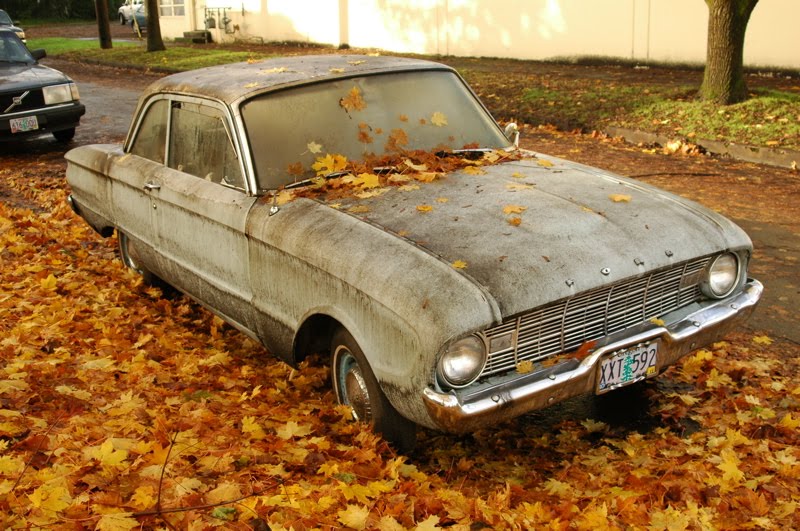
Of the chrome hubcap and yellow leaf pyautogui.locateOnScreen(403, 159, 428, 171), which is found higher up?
yellow leaf pyautogui.locateOnScreen(403, 159, 428, 171)

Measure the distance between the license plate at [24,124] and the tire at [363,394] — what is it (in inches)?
363

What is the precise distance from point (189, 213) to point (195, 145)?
45cm

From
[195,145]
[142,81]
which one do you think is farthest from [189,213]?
[142,81]

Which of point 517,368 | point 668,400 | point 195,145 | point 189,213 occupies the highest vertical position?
point 195,145

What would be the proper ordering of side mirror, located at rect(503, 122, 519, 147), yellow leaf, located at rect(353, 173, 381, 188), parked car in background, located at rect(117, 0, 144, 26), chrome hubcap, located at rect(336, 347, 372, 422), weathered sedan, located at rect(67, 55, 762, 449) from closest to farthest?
weathered sedan, located at rect(67, 55, 762, 449) → chrome hubcap, located at rect(336, 347, 372, 422) → yellow leaf, located at rect(353, 173, 381, 188) → side mirror, located at rect(503, 122, 519, 147) → parked car in background, located at rect(117, 0, 144, 26)

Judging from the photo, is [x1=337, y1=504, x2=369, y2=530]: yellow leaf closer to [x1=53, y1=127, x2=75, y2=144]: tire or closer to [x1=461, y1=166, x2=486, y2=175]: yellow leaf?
[x1=461, y1=166, x2=486, y2=175]: yellow leaf

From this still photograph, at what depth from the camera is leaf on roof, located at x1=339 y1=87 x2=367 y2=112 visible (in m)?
4.95

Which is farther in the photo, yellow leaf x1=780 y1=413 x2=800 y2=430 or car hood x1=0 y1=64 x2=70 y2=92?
car hood x1=0 y1=64 x2=70 y2=92

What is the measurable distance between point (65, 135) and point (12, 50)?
1.53 meters

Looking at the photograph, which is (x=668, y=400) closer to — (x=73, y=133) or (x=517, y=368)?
(x=517, y=368)

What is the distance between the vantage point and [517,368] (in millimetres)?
3701

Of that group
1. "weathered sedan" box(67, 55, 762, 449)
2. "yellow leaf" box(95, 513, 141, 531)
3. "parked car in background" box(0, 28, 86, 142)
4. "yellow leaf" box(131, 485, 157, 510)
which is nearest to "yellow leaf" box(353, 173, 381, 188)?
"weathered sedan" box(67, 55, 762, 449)

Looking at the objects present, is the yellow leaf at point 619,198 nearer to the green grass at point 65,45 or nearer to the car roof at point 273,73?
the car roof at point 273,73

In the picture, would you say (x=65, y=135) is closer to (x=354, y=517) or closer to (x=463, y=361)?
(x=463, y=361)
